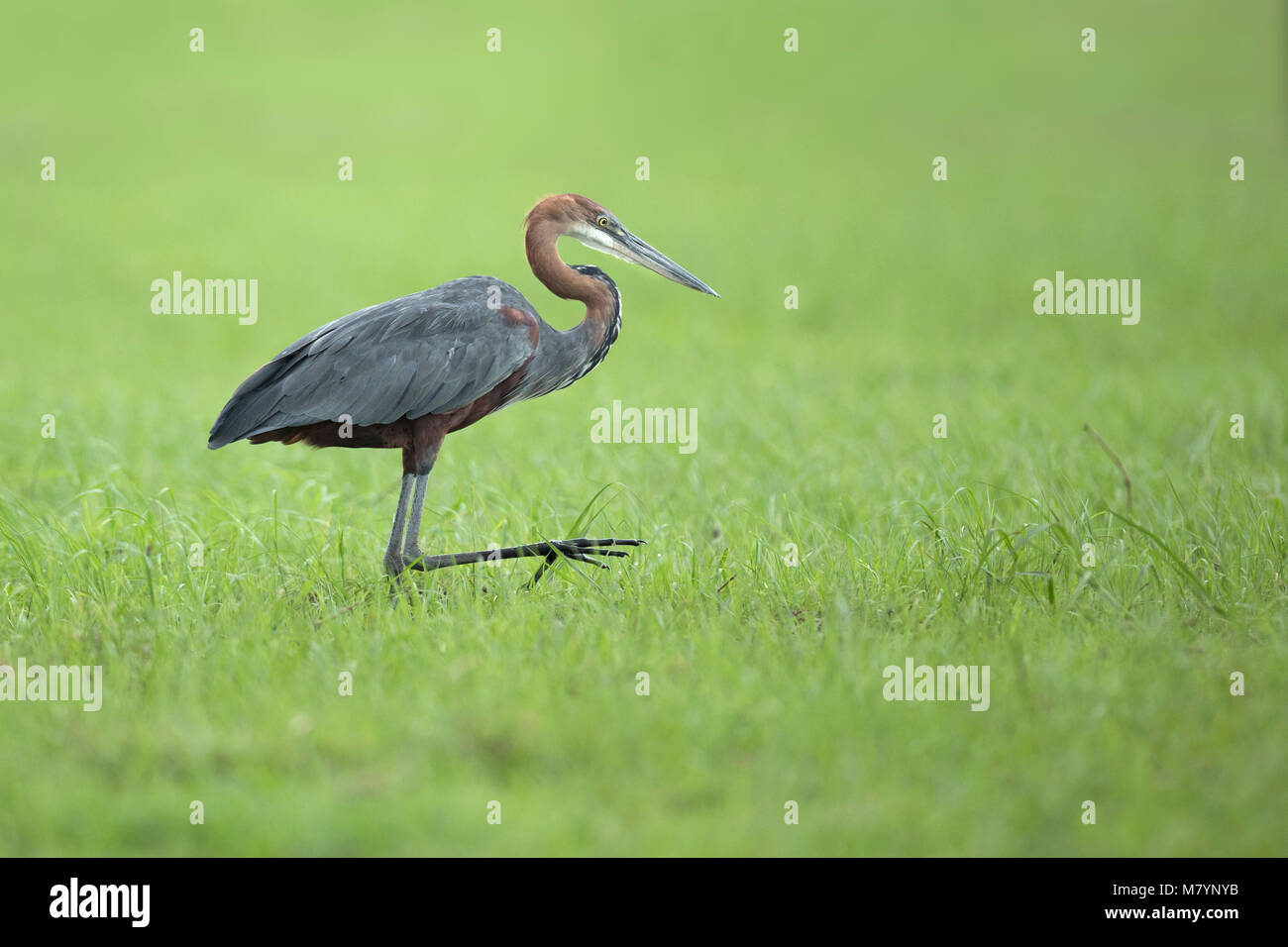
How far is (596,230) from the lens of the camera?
20.8 feet

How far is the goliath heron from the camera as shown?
18.8ft

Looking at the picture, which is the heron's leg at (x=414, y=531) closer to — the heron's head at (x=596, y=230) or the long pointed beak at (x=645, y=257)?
the heron's head at (x=596, y=230)

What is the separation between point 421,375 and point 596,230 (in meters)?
1.26

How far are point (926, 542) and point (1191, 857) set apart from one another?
273 cm

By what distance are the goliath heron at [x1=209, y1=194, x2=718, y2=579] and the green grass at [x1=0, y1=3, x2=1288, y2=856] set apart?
61 cm

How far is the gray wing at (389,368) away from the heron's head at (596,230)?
0.58m
